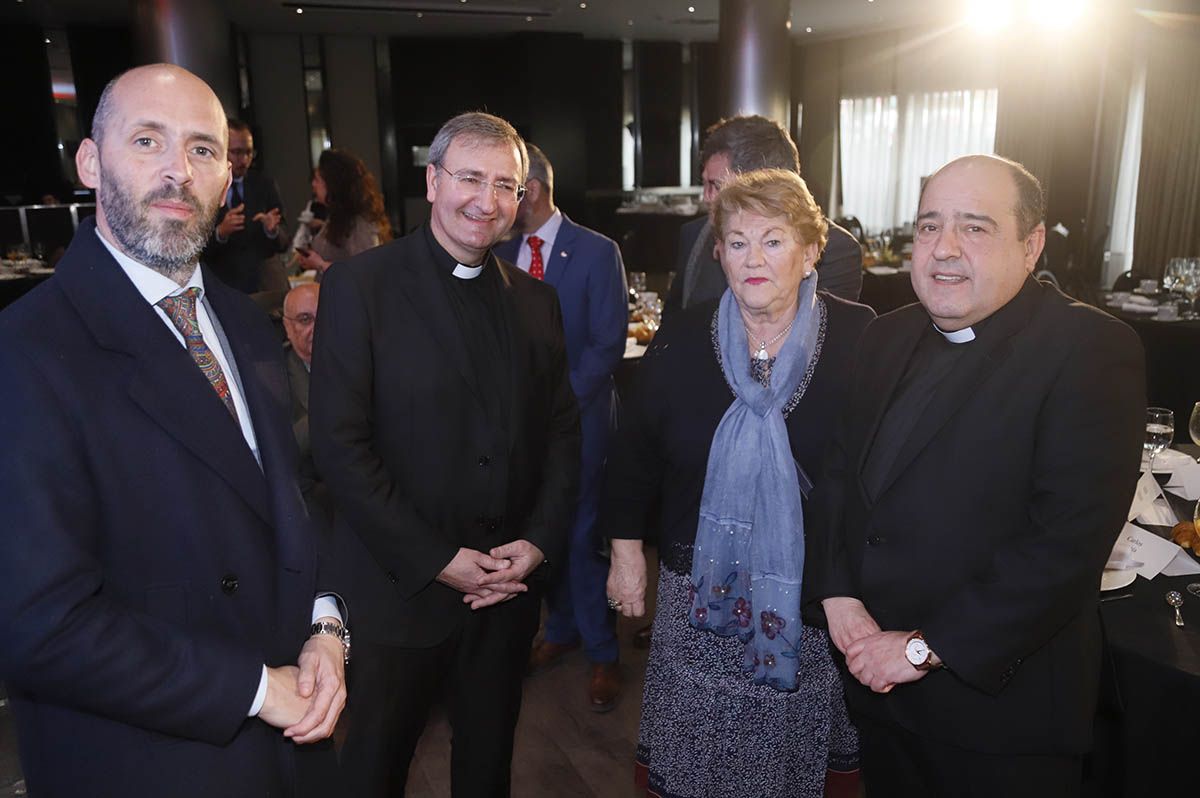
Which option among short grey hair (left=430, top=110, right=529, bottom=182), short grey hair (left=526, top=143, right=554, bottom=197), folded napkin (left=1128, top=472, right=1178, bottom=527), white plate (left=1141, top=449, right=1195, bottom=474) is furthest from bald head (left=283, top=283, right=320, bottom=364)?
white plate (left=1141, top=449, right=1195, bottom=474)

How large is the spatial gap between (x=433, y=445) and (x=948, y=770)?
1265 millimetres

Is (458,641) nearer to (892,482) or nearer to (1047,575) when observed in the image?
(892,482)

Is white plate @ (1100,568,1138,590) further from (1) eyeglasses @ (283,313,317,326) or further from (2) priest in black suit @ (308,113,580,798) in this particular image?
(1) eyeglasses @ (283,313,317,326)

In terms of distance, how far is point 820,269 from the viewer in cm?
273

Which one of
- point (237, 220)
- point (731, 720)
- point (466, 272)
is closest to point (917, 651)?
point (731, 720)

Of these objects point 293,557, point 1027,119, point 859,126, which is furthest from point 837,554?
point 859,126

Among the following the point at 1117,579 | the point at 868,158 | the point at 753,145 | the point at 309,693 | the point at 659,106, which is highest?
the point at 659,106

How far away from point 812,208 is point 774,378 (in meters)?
0.40

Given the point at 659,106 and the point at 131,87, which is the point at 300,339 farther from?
the point at 659,106

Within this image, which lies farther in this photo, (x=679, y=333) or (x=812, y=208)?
(x=679, y=333)

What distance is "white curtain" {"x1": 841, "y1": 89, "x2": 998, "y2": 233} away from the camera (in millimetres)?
12953

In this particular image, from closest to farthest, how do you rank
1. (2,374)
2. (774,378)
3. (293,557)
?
(2,374)
(293,557)
(774,378)

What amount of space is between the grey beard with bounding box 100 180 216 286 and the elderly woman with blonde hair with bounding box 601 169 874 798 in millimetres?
1150

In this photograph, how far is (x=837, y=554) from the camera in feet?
6.28
